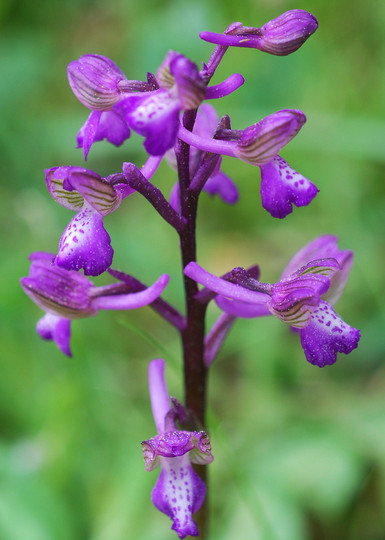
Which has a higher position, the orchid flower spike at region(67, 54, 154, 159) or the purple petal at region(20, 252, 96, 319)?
the orchid flower spike at region(67, 54, 154, 159)

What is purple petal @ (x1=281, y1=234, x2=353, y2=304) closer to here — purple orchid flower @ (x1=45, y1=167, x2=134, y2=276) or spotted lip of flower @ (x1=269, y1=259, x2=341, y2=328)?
spotted lip of flower @ (x1=269, y1=259, x2=341, y2=328)

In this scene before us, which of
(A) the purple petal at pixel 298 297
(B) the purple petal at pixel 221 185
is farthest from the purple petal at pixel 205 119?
(A) the purple petal at pixel 298 297

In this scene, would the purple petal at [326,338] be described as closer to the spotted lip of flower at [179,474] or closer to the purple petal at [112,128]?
the spotted lip of flower at [179,474]

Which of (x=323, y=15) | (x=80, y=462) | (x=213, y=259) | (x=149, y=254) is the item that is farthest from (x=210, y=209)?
(x=80, y=462)

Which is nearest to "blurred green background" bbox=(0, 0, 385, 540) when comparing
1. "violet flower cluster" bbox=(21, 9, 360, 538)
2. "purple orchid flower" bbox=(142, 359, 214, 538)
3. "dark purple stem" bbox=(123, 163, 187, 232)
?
"violet flower cluster" bbox=(21, 9, 360, 538)

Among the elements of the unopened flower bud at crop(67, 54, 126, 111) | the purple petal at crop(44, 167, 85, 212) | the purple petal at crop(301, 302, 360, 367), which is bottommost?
the purple petal at crop(301, 302, 360, 367)

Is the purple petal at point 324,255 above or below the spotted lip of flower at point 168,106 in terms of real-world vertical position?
below

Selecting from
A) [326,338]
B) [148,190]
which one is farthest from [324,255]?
[148,190]
